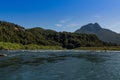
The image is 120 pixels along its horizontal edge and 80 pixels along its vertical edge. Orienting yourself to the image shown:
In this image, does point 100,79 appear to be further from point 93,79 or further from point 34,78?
point 34,78

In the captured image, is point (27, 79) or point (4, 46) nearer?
point (27, 79)

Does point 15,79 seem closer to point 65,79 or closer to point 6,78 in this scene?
point 6,78

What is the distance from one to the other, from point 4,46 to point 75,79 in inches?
6488

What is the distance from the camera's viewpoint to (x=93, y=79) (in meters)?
39.9

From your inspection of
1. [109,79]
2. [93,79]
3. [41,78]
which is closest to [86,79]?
[93,79]

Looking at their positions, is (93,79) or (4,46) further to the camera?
(4,46)

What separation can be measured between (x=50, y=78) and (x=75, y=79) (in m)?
4.27

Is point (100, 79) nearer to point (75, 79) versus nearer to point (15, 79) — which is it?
point (75, 79)

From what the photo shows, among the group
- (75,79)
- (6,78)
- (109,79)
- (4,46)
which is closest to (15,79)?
(6,78)

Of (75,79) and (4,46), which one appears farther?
(4,46)

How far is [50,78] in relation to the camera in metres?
40.5

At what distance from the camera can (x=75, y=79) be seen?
40.0 metres

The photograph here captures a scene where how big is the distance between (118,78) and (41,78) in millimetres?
13243

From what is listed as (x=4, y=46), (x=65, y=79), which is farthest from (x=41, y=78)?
(x=4, y=46)
